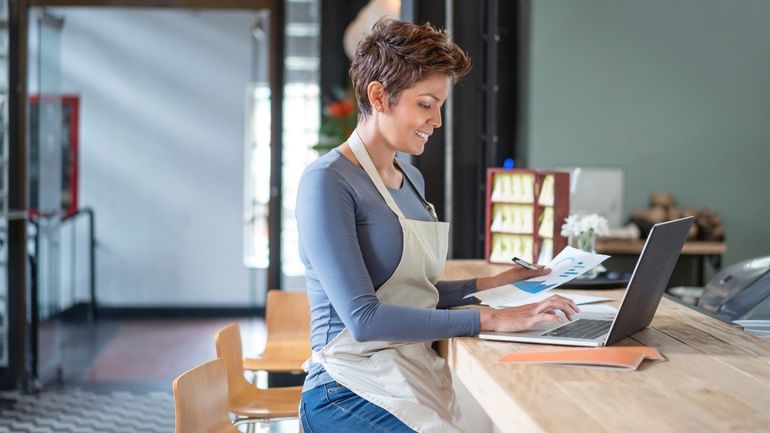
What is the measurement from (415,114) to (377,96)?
0.28 feet

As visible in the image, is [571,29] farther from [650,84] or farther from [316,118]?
[316,118]

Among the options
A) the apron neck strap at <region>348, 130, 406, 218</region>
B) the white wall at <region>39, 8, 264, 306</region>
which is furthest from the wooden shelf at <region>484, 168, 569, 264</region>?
the white wall at <region>39, 8, 264, 306</region>

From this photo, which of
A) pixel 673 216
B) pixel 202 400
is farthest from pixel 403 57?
pixel 673 216

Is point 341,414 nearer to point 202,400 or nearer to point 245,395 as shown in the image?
point 202,400

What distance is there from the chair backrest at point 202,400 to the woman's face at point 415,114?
626 millimetres

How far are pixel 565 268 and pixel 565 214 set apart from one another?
1.05 m

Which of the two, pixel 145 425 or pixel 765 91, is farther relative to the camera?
pixel 765 91

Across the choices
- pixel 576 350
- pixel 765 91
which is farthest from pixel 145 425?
pixel 765 91

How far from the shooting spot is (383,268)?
6.72ft

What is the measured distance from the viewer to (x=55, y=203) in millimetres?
6055

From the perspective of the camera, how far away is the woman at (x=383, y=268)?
1928 millimetres

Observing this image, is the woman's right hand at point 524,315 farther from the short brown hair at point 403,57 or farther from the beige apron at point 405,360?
the short brown hair at point 403,57

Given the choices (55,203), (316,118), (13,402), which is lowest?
(13,402)

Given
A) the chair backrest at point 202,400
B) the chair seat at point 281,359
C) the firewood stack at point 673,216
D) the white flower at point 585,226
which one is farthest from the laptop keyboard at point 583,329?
the firewood stack at point 673,216
